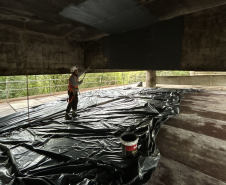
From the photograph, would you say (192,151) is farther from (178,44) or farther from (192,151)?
(178,44)

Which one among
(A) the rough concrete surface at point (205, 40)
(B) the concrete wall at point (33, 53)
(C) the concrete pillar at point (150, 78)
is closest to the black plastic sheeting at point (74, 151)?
(B) the concrete wall at point (33, 53)

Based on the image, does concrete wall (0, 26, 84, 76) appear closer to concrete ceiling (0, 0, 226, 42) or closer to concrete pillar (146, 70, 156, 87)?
concrete ceiling (0, 0, 226, 42)

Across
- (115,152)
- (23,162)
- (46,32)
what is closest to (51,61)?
(46,32)

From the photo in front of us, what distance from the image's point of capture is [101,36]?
4.76 meters

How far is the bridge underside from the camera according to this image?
2754 millimetres

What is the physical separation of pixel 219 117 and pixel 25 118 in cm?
664

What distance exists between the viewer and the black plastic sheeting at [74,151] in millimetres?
1911

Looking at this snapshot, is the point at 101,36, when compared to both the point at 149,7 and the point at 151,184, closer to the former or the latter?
→ the point at 149,7

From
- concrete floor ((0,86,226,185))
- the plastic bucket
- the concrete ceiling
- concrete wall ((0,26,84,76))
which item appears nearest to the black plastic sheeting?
the plastic bucket

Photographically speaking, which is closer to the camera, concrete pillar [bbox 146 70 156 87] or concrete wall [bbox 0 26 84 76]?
concrete wall [bbox 0 26 84 76]

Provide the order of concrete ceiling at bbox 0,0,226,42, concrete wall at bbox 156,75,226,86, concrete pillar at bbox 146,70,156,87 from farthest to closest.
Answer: concrete pillar at bbox 146,70,156,87
concrete wall at bbox 156,75,226,86
concrete ceiling at bbox 0,0,226,42

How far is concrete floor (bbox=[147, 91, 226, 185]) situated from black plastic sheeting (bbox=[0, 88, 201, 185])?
0.79ft

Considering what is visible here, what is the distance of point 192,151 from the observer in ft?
8.56

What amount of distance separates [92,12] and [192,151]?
3.70 meters
